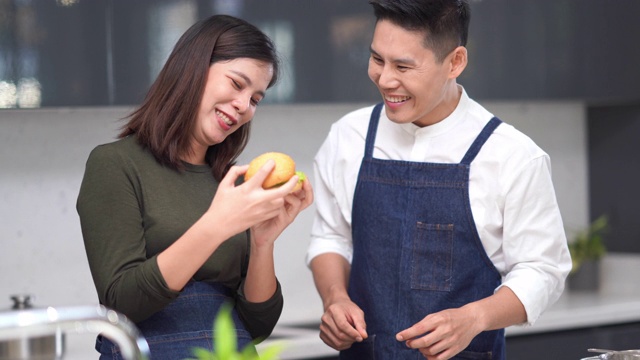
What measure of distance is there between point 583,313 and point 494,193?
1.45 m

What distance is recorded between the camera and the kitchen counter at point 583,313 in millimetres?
2750

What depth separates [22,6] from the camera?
250 centimetres

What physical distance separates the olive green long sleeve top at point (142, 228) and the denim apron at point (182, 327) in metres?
0.04

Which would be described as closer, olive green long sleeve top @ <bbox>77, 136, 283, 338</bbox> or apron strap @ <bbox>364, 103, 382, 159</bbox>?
olive green long sleeve top @ <bbox>77, 136, 283, 338</bbox>

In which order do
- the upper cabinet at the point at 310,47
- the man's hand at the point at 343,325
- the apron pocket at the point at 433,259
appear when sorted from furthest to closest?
the upper cabinet at the point at 310,47, the apron pocket at the point at 433,259, the man's hand at the point at 343,325

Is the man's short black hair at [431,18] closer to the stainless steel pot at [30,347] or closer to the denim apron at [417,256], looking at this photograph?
the denim apron at [417,256]

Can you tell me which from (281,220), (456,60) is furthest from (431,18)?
(281,220)

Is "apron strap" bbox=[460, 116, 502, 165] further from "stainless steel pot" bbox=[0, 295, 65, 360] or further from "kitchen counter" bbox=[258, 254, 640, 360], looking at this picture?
"stainless steel pot" bbox=[0, 295, 65, 360]

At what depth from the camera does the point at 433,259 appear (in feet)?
6.48

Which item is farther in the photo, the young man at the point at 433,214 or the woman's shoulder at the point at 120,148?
the young man at the point at 433,214

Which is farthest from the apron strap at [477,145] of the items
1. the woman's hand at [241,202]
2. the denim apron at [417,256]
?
the woman's hand at [241,202]

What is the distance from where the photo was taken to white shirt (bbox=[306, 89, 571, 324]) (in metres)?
1.92

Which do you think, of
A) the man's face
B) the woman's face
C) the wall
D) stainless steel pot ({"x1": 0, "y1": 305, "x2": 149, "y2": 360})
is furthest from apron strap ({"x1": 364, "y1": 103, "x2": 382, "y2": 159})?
stainless steel pot ({"x1": 0, "y1": 305, "x2": 149, "y2": 360})

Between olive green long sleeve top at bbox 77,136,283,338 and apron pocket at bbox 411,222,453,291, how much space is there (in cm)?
36
